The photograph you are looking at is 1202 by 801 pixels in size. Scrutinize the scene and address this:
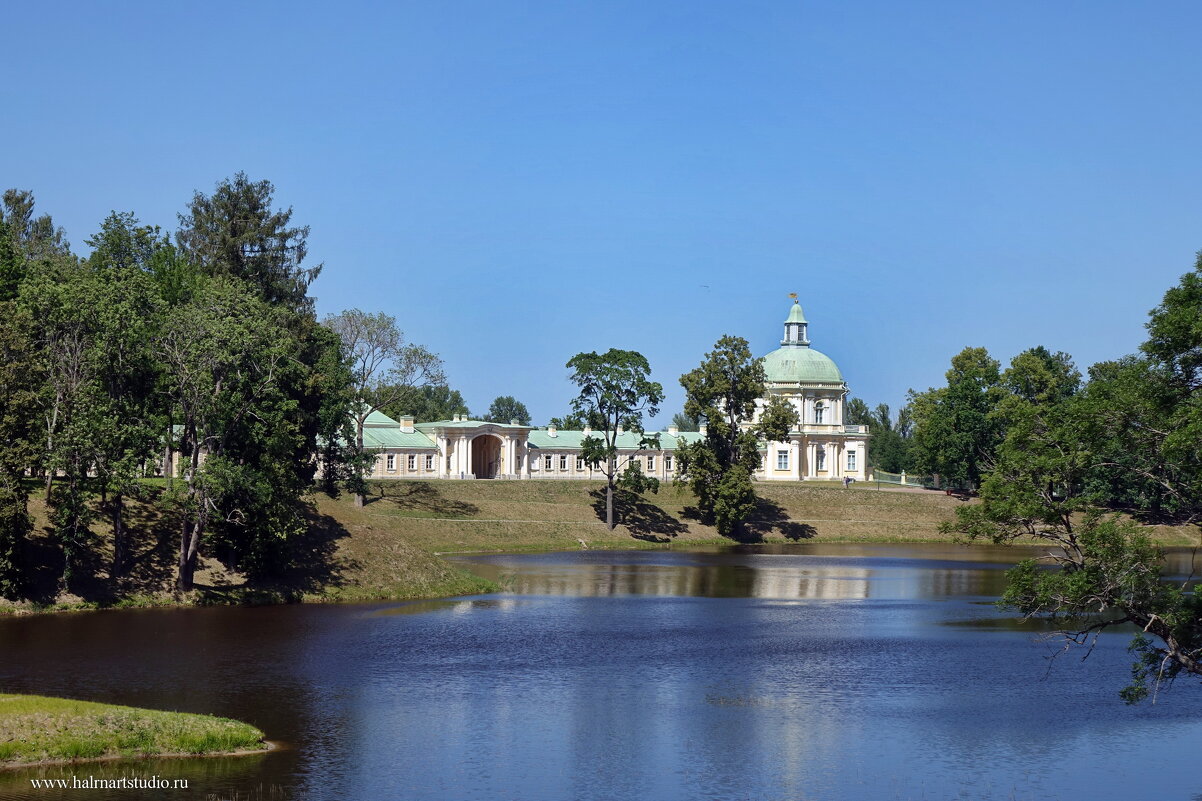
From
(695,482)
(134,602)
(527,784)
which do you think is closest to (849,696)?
(527,784)

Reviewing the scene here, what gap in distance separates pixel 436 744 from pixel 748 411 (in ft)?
272

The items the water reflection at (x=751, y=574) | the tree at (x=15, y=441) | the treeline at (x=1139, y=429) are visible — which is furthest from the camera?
the water reflection at (x=751, y=574)

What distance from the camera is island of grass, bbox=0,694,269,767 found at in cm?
3122

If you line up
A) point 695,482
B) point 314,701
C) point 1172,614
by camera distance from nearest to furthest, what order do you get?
point 1172,614 → point 314,701 → point 695,482

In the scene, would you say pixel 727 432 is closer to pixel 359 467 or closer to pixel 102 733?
pixel 359 467

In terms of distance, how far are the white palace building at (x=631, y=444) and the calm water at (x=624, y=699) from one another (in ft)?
217

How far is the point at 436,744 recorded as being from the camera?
3444cm

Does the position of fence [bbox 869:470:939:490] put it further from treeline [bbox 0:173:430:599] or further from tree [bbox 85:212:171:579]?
tree [bbox 85:212:171:579]

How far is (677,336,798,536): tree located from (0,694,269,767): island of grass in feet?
261

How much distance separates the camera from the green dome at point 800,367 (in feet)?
497

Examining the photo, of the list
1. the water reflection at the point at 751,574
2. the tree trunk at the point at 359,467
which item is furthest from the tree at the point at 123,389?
the tree trunk at the point at 359,467

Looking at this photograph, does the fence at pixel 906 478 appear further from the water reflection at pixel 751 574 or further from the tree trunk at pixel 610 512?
the tree trunk at pixel 610 512

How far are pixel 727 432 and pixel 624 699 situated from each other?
244 feet

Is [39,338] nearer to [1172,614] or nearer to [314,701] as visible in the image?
[314,701]
